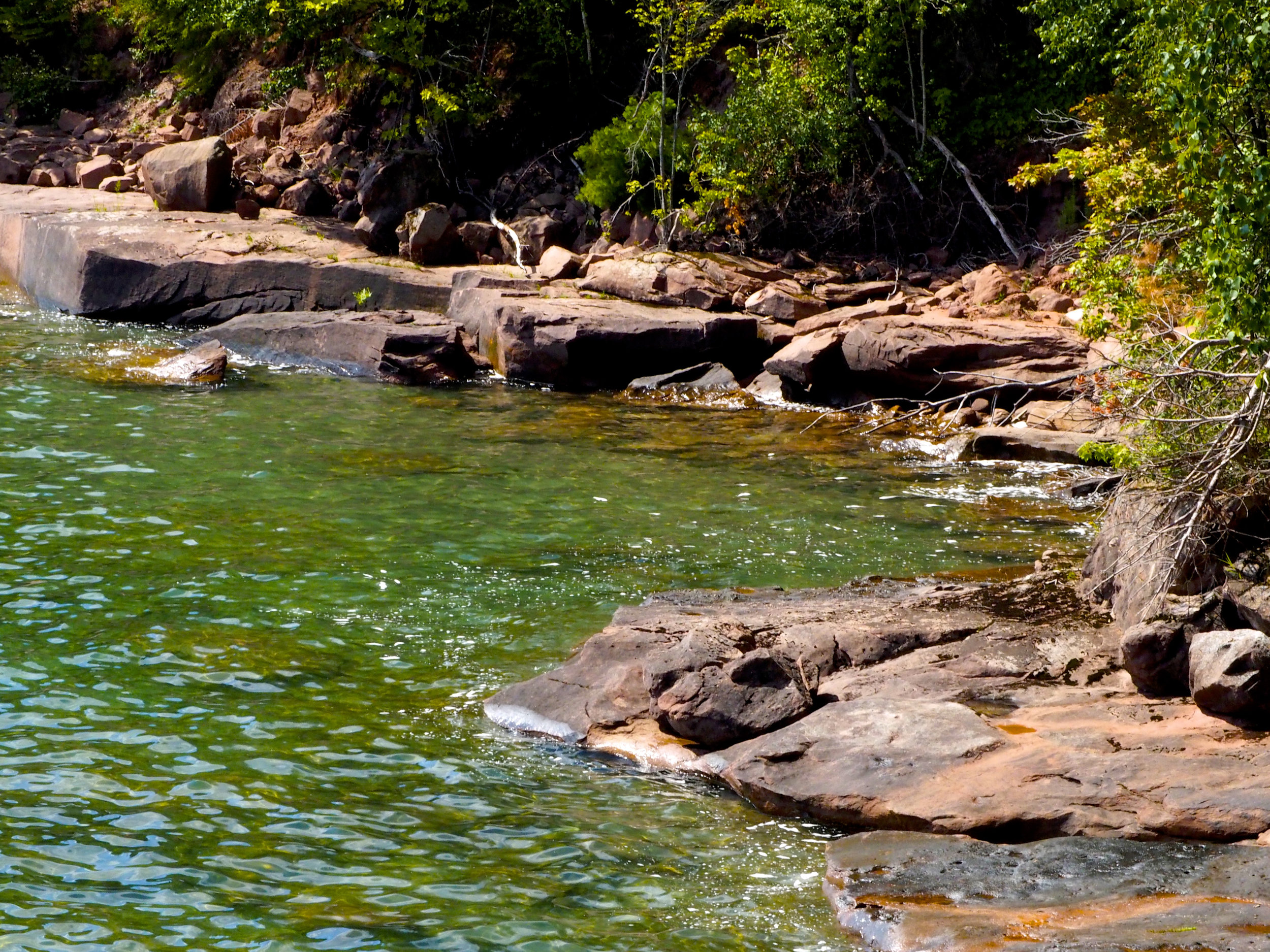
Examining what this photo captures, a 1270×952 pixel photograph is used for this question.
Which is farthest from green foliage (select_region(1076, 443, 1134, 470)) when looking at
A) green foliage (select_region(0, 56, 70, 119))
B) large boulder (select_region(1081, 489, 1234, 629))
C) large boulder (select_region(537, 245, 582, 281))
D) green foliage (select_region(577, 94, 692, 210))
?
green foliage (select_region(0, 56, 70, 119))

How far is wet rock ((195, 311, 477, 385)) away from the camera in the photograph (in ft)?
64.0

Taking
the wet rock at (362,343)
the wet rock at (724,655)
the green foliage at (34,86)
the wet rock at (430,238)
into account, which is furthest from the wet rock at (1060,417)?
the green foliage at (34,86)

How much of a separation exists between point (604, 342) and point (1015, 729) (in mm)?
12842

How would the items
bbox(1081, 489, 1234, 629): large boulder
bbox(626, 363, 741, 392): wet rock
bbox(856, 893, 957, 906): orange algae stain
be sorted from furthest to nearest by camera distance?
bbox(626, 363, 741, 392): wet rock < bbox(1081, 489, 1234, 629): large boulder < bbox(856, 893, 957, 906): orange algae stain

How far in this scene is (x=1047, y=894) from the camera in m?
5.49

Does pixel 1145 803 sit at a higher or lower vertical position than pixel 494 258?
lower

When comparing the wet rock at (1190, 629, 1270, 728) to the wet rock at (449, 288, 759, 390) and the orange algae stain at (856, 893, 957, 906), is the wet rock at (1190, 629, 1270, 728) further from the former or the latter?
the wet rock at (449, 288, 759, 390)

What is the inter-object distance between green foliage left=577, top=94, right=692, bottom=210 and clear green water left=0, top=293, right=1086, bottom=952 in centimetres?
763

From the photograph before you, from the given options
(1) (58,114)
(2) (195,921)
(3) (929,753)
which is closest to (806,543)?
(3) (929,753)

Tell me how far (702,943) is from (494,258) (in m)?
20.0

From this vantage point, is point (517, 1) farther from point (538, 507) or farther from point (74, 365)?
point (538, 507)

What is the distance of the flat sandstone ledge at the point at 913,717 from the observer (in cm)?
636

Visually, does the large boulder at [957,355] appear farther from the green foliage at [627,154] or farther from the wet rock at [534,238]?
the wet rock at [534,238]

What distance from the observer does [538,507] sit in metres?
12.9
